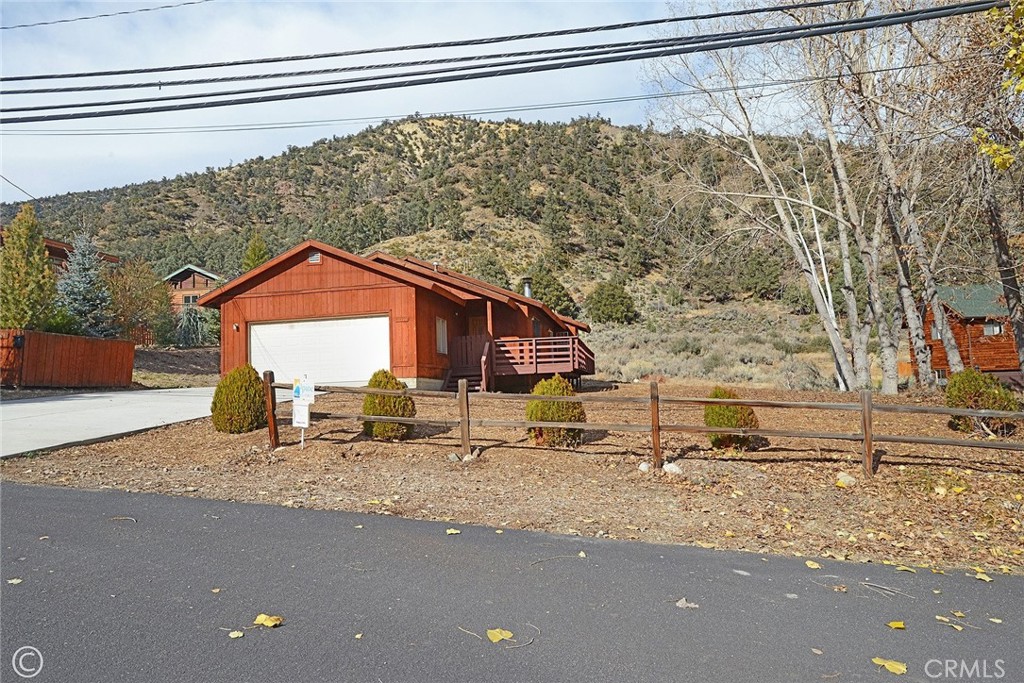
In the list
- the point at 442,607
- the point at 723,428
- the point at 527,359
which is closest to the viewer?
the point at 442,607

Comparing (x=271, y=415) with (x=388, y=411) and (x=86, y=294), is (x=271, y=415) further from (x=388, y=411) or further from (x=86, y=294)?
(x=86, y=294)

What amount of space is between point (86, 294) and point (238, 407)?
21.9 meters

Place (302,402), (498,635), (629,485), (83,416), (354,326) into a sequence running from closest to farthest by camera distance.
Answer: (498,635) → (629,485) → (302,402) → (83,416) → (354,326)

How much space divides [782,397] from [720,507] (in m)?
9.29

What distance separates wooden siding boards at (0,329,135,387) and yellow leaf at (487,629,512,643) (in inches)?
868

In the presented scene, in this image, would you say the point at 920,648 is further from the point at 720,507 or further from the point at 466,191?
the point at 466,191

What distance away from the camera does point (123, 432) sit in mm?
12328

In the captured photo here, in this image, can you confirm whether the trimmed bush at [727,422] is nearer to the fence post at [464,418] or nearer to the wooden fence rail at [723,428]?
the wooden fence rail at [723,428]

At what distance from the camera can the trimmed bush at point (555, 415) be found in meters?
10.8

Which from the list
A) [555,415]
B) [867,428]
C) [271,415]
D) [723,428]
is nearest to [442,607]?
[555,415]

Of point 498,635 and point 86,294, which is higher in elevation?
point 86,294

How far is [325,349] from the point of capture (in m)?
21.2

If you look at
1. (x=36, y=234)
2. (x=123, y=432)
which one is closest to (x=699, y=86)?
(x=123, y=432)

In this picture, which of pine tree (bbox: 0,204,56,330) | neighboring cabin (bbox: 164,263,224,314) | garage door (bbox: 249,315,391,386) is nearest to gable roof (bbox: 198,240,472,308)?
garage door (bbox: 249,315,391,386)
